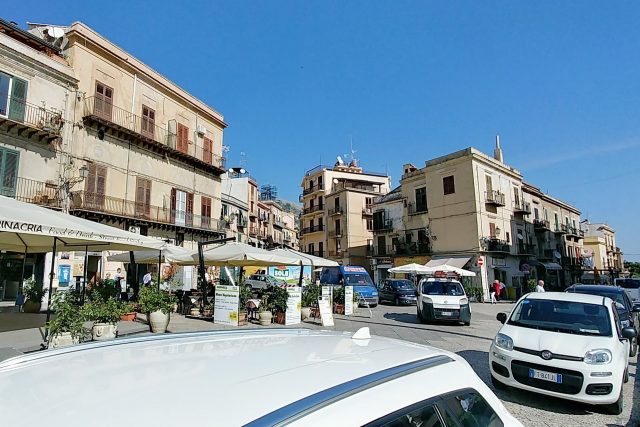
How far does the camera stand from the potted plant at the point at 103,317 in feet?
27.4

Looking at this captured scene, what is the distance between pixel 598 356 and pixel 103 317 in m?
9.15

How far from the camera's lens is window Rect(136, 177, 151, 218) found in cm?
2501

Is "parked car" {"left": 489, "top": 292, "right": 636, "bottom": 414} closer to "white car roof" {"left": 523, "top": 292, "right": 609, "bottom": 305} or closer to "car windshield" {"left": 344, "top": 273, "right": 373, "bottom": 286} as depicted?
"white car roof" {"left": 523, "top": 292, "right": 609, "bottom": 305}

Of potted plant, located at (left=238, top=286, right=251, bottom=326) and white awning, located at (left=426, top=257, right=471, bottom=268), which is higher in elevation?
white awning, located at (left=426, top=257, right=471, bottom=268)

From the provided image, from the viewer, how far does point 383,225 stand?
45.4 m

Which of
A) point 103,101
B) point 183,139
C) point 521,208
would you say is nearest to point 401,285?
point 183,139

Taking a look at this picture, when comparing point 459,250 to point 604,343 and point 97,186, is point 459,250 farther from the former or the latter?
point 604,343

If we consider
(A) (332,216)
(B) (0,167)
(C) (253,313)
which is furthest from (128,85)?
(A) (332,216)

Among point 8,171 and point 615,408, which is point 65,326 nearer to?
point 615,408

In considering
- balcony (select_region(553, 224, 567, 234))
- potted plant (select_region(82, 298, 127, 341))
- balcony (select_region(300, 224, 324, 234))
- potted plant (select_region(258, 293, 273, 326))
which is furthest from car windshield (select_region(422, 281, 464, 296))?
balcony (select_region(553, 224, 567, 234))

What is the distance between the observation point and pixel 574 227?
55.8 m

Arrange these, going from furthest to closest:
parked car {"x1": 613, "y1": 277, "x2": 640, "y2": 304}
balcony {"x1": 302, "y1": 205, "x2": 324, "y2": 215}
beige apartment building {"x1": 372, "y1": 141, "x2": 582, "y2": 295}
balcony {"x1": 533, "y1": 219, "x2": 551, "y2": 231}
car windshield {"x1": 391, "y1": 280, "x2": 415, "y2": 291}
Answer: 1. balcony {"x1": 302, "y1": 205, "x2": 324, "y2": 215}
2. balcony {"x1": 533, "y1": 219, "x2": 551, "y2": 231}
3. beige apartment building {"x1": 372, "y1": 141, "x2": 582, "y2": 295}
4. car windshield {"x1": 391, "y1": 280, "x2": 415, "y2": 291}
5. parked car {"x1": 613, "y1": 277, "x2": 640, "y2": 304}

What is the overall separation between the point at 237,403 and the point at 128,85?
92.7ft

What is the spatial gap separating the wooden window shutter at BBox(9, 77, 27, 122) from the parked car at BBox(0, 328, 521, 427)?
73.1 ft
